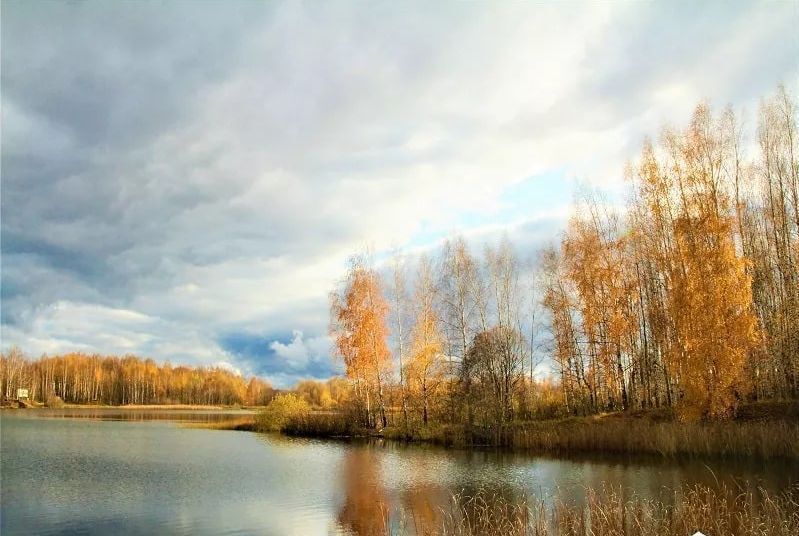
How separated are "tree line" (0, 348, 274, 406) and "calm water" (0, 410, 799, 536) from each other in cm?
10462

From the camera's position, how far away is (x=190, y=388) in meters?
147

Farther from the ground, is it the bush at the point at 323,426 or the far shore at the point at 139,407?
the bush at the point at 323,426

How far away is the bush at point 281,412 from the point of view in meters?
51.1

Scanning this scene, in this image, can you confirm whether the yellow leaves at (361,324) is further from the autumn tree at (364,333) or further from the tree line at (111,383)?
the tree line at (111,383)

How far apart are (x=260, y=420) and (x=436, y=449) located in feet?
85.1

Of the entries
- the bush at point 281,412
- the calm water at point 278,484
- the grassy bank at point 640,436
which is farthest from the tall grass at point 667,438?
the bush at point 281,412

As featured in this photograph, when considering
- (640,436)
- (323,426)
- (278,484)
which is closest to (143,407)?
(323,426)

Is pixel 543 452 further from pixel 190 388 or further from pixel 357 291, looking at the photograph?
pixel 190 388

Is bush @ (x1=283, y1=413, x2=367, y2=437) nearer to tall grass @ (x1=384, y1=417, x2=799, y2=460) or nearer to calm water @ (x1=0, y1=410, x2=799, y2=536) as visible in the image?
tall grass @ (x1=384, y1=417, x2=799, y2=460)

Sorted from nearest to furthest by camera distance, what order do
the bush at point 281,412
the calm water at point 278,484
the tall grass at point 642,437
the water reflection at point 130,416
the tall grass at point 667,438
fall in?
the calm water at point 278,484 < the tall grass at point 667,438 < the tall grass at point 642,437 < the bush at point 281,412 < the water reflection at point 130,416

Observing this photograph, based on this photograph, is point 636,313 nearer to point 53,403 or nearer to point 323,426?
point 323,426

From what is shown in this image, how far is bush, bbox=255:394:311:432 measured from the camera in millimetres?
51094

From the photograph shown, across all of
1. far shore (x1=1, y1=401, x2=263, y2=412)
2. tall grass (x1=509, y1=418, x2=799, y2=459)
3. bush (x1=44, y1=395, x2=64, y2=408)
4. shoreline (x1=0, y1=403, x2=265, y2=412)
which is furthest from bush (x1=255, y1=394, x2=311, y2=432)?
bush (x1=44, y1=395, x2=64, y2=408)

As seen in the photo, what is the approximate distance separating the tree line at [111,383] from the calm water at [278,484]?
10462 centimetres
